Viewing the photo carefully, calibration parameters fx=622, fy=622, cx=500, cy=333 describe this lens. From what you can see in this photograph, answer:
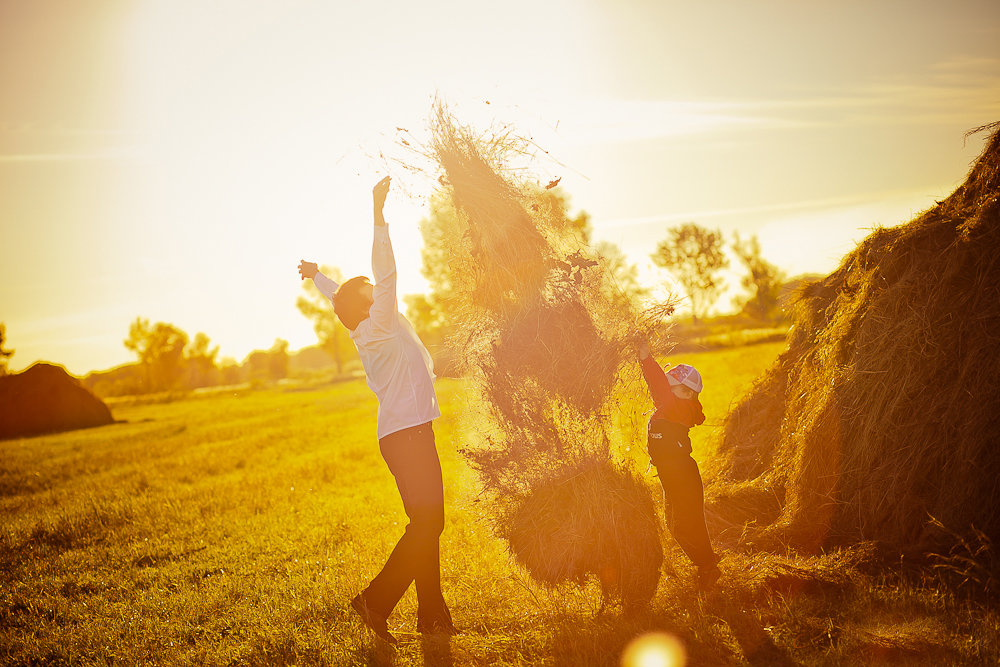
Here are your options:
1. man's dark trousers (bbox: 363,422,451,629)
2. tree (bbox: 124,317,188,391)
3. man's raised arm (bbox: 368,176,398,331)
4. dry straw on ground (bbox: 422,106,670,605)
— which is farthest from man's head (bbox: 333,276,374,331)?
tree (bbox: 124,317,188,391)

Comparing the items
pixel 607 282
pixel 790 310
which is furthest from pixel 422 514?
pixel 790 310

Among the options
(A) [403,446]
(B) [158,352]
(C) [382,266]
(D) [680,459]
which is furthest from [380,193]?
(B) [158,352]

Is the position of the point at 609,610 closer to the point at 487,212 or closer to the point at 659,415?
the point at 659,415

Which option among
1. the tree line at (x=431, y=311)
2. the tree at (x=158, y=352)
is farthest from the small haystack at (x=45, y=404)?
the tree at (x=158, y=352)

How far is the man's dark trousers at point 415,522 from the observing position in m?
4.83

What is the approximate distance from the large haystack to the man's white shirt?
3.51 m

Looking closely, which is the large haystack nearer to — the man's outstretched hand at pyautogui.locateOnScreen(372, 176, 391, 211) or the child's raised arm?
the child's raised arm

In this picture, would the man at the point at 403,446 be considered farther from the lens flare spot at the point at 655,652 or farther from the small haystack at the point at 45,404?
the small haystack at the point at 45,404

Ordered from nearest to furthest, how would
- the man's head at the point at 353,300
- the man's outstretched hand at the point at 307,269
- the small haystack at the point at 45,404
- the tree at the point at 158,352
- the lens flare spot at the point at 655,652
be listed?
the lens flare spot at the point at 655,652 < the man's head at the point at 353,300 < the man's outstretched hand at the point at 307,269 < the small haystack at the point at 45,404 < the tree at the point at 158,352

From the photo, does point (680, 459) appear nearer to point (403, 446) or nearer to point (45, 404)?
point (403, 446)

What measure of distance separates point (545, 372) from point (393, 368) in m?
1.30

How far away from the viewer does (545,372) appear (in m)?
5.31

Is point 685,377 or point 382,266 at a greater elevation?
point 382,266

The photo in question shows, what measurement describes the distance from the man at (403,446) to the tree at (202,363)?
14116cm
